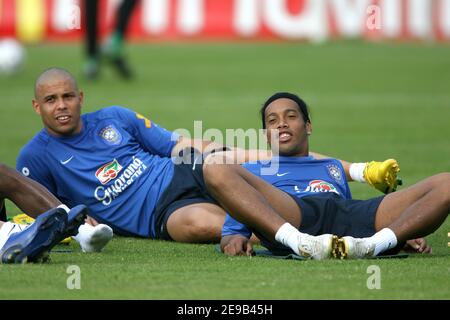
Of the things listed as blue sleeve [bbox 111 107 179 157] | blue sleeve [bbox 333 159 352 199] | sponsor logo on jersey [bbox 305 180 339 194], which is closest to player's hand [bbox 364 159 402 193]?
blue sleeve [bbox 333 159 352 199]

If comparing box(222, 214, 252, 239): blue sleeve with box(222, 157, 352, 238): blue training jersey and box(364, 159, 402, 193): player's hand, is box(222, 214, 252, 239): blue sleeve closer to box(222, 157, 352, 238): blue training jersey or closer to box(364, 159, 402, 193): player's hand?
box(222, 157, 352, 238): blue training jersey

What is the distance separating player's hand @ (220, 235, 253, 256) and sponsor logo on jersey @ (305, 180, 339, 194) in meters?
0.63

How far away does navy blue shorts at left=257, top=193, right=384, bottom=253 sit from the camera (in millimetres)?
7152

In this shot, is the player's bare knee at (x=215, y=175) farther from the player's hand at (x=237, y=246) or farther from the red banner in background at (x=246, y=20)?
the red banner in background at (x=246, y=20)

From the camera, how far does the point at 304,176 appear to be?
7.59 m

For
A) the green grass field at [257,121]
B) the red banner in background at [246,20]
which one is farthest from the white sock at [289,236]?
the red banner in background at [246,20]

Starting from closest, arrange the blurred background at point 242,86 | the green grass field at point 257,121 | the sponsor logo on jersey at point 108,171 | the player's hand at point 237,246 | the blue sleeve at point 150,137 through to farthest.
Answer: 1. the green grass field at point 257,121
2. the blurred background at point 242,86
3. the player's hand at point 237,246
4. the sponsor logo on jersey at point 108,171
5. the blue sleeve at point 150,137

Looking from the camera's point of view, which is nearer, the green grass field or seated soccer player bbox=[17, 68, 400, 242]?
the green grass field

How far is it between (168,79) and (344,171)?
12.8m

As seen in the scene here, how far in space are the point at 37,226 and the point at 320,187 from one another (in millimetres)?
1966

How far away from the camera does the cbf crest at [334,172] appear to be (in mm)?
7711

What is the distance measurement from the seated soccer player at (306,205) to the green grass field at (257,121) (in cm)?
14

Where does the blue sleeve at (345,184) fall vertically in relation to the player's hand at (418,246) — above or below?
Answer: above
